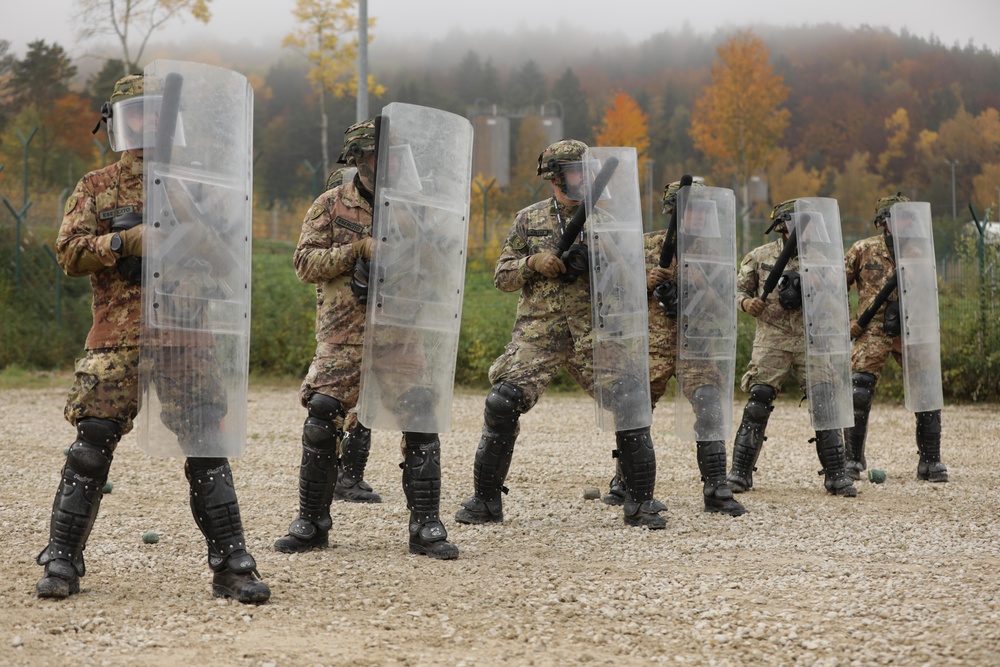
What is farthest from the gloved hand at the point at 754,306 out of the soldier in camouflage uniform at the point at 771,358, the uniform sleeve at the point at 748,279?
the uniform sleeve at the point at 748,279

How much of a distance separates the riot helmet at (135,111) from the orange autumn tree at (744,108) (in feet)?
116

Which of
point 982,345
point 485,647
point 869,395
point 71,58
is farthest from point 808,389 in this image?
point 71,58

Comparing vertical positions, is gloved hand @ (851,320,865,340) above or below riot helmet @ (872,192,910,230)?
below

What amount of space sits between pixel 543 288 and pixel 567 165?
0.67 meters

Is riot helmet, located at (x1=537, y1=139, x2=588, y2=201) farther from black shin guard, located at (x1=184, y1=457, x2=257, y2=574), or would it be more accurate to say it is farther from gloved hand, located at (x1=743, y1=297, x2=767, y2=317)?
black shin guard, located at (x1=184, y1=457, x2=257, y2=574)

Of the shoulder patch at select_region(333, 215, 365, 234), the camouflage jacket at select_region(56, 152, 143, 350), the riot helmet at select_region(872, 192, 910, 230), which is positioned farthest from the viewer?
the riot helmet at select_region(872, 192, 910, 230)

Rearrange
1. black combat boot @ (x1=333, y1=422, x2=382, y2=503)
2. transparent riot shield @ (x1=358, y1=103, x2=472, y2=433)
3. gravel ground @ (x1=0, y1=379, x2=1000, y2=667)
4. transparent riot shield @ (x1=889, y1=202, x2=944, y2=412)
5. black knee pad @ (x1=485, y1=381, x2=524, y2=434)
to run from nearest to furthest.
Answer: gravel ground @ (x1=0, y1=379, x2=1000, y2=667)
transparent riot shield @ (x1=358, y1=103, x2=472, y2=433)
black knee pad @ (x1=485, y1=381, x2=524, y2=434)
black combat boot @ (x1=333, y1=422, x2=382, y2=503)
transparent riot shield @ (x1=889, y1=202, x2=944, y2=412)

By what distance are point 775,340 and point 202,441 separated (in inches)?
167

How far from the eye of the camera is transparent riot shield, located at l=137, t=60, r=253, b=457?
13.0ft

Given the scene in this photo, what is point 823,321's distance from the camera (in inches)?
271

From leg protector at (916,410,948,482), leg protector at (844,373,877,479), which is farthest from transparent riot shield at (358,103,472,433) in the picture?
leg protector at (916,410,948,482)

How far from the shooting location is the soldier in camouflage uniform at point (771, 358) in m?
6.98

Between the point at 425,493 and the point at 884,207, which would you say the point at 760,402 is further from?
the point at 425,493

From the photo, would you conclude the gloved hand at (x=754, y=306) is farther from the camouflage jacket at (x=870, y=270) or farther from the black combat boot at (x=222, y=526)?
the black combat boot at (x=222, y=526)
